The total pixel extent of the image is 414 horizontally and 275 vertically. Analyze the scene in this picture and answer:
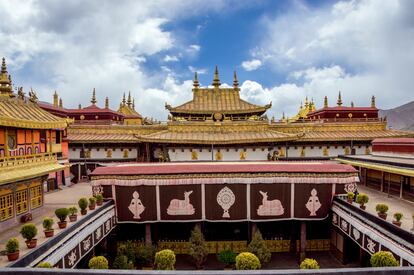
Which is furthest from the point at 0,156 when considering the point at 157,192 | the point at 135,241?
the point at 135,241

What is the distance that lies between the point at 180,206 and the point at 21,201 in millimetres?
8936

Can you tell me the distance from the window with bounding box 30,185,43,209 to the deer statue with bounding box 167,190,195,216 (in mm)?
8188

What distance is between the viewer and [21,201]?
629 inches

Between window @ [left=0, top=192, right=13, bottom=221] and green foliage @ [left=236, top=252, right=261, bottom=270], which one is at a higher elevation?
window @ [left=0, top=192, right=13, bottom=221]

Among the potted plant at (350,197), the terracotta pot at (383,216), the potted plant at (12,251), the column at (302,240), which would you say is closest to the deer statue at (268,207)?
the column at (302,240)

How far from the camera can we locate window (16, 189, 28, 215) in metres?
15.7

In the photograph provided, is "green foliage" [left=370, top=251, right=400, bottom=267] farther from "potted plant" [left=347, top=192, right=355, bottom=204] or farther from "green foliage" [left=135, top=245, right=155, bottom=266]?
"green foliage" [left=135, top=245, right=155, bottom=266]

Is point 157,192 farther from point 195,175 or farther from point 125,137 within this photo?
point 125,137

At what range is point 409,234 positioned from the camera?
11.3m

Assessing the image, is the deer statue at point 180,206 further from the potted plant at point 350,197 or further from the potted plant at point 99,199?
the potted plant at point 350,197

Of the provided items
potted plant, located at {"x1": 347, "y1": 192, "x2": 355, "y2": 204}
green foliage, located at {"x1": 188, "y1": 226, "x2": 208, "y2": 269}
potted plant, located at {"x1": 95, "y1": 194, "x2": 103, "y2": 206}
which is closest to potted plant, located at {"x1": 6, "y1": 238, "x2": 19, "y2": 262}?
potted plant, located at {"x1": 95, "y1": 194, "x2": 103, "y2": 206}

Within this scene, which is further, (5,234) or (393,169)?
(393,169)

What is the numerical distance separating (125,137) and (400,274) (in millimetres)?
27067

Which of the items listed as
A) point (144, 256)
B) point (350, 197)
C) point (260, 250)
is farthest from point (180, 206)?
point (350, 197)
